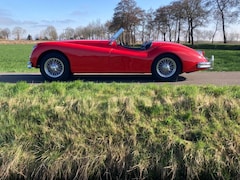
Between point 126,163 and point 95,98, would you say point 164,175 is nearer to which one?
point 126,163

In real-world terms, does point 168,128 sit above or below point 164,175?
above

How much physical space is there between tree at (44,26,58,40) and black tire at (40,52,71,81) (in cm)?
9707

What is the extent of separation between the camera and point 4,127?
429 centimetres

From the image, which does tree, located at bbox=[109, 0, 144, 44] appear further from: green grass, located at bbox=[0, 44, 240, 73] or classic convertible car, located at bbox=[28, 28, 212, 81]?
classic convertible car, located at bbox=[28, 28, 212, 81]

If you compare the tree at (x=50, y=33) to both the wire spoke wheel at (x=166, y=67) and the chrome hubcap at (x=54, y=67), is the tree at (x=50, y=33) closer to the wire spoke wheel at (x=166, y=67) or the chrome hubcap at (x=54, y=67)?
the chrome hubcap at (x=54, y=67)

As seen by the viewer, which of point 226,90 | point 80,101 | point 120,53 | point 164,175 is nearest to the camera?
point 164,175

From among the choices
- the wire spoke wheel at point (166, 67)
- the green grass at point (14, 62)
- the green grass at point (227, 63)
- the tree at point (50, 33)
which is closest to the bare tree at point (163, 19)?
the green grass at point (14, 62)

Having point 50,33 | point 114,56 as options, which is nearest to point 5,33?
point 50,33

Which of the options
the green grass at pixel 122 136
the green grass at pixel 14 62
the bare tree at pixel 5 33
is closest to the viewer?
the green grass at pixel 122 136

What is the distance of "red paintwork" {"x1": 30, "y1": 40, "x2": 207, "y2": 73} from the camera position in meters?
6.41

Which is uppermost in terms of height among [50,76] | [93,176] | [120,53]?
[120,53]

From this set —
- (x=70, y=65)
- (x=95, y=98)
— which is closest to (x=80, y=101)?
(x=95, y=98)

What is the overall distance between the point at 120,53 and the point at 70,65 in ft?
3.87

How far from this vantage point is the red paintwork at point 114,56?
252 inches
